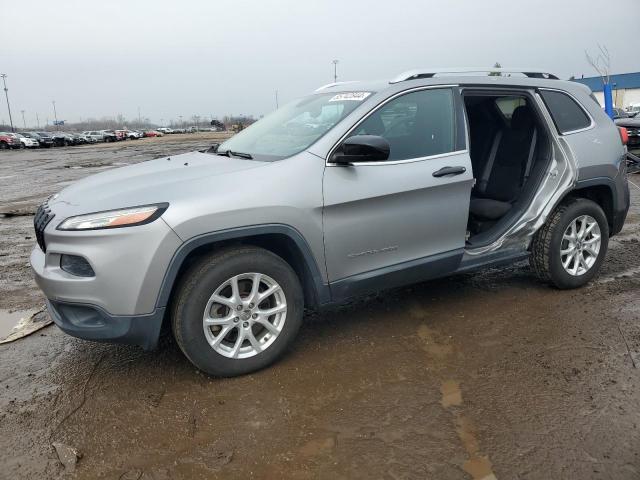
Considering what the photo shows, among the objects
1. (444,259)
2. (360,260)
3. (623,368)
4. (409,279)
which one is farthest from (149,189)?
(623,368)

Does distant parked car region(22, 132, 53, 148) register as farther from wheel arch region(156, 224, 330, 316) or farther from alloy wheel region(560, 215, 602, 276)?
alloy wheel region(560, 215, 602, 276)

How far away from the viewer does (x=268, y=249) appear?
341 centimetres

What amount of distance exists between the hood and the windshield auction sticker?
0.89 metres

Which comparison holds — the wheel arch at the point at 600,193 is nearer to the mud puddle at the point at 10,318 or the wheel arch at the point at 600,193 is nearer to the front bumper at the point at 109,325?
the front bumper at the point at 109,325

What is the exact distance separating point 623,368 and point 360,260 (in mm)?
1764

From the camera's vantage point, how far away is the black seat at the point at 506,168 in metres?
4.71

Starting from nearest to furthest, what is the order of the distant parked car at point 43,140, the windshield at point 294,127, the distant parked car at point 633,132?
the windshield at point 294,127, the distant parked car at point 633,132, the distant parked car at point 43,140

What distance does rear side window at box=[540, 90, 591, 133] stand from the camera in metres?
4.44

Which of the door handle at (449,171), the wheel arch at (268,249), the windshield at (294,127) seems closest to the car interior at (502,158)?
the door handle at (449,171)

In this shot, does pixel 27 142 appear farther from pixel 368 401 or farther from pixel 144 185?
pixel 368 401

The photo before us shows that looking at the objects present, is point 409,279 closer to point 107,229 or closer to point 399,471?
point 399,471

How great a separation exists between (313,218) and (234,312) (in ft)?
2.44

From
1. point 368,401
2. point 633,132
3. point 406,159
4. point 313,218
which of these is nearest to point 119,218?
point 313,218

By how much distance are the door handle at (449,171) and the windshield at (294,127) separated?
74cm
